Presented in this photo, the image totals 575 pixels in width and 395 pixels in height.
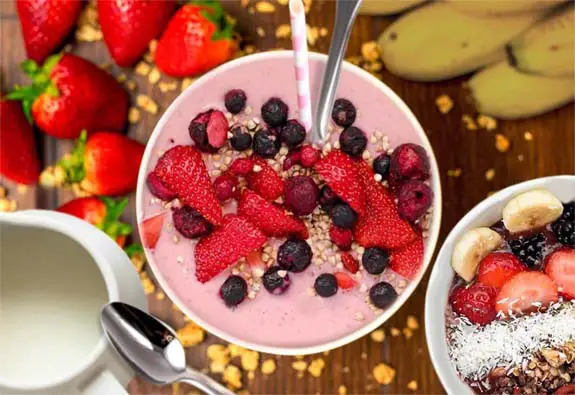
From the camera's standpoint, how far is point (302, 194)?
1.01 metres

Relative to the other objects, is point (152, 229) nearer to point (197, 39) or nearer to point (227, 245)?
point (227, 245)

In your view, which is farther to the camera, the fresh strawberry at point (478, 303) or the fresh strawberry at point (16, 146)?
the fresh strawberry at point (16, 146)

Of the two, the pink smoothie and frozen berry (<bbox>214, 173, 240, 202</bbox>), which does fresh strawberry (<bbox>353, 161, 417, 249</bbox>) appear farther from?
frozen berry (<bbox>214, 173, 240, 202</bbox>)

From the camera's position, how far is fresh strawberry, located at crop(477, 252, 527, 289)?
0.98m

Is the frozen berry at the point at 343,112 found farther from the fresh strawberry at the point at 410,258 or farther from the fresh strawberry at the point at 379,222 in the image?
the fresh strawberry at the point at 410,258

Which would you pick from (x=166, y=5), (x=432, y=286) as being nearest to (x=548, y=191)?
(x=432, y=286)

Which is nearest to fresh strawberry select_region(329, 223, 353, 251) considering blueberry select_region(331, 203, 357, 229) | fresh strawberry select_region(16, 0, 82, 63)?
blueberry select_region(331, 203, 357, 229)

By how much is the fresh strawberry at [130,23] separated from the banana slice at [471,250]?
1.60 feet

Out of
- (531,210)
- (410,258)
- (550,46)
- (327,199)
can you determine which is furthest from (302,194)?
(550,46)

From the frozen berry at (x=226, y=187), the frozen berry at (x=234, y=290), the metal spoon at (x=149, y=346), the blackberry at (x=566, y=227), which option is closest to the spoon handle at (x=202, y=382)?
the metal spoon at (x=149, y=346)

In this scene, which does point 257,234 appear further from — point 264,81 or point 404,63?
point 404,63

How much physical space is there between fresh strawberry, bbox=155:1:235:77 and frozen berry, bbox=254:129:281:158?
0.18m

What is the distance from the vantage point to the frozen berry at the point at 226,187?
3.36ft

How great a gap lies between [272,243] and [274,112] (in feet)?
0.48
